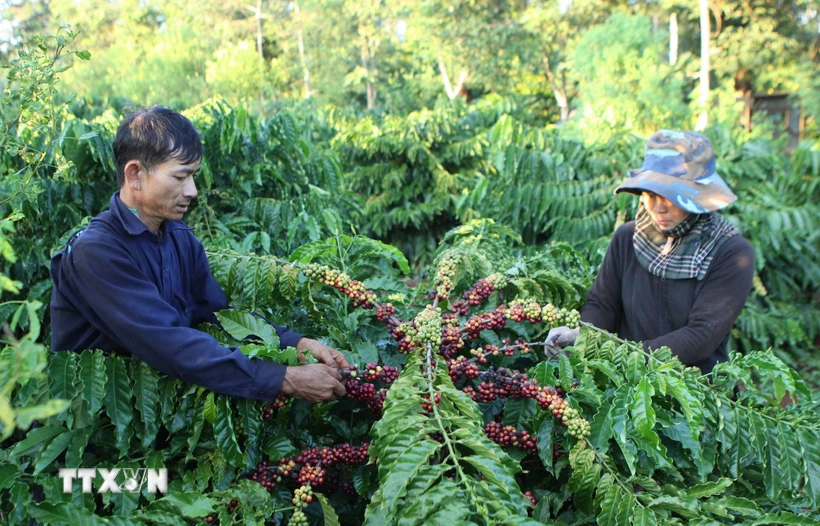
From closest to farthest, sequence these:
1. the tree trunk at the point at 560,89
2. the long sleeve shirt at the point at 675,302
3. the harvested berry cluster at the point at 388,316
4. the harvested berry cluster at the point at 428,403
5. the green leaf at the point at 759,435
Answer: the harvested berry cluster at the point at 428,403 < the green leaf at the point at 759,435 < the harvested berry cluster at the point at 388,316 < the long sleeve shirt at the point at 675,302 < the tree trunk at the point at 560,89

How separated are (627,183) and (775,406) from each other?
1.02 m

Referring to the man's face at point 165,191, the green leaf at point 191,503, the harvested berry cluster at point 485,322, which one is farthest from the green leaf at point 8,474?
the harvested berry cluster at point 485,322

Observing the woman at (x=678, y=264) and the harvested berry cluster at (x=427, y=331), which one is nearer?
the harvested berry cluster at (x=427, y=331)

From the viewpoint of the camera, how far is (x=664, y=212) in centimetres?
250

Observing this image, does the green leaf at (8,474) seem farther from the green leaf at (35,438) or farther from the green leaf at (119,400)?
the green leaf at (119,400)

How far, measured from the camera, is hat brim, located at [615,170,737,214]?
7.97 ft

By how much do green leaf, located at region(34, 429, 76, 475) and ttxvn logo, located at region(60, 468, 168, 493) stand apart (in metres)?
0.05

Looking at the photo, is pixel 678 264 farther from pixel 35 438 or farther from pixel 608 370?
pixel 35 438

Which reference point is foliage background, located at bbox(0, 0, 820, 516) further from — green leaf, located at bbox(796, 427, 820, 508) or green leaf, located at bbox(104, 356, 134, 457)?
green leaf, located at bbox(796, 427, 820, 508)

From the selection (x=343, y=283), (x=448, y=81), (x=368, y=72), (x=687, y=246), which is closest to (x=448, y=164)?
(x=687, y=246)

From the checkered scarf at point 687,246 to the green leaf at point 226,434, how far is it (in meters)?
1.64

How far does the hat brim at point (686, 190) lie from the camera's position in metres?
2.43

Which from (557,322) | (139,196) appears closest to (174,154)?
(139,196)

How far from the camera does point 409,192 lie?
7.85 meters
